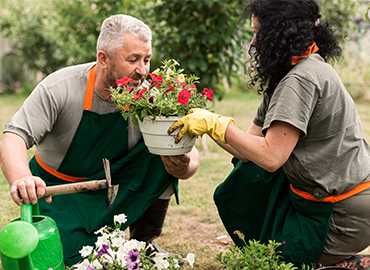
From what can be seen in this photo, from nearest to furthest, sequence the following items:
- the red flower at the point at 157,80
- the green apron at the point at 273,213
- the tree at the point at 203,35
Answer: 1. the red flower at the point at 157,80
2. the green apron at the point at 273,213
3. the tree at the point at 203,35

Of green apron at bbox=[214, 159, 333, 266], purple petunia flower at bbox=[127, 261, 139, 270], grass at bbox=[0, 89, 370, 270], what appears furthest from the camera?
grass at bbox=[0, 89, 370, 270]

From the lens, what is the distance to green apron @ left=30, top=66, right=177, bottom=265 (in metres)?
3.23

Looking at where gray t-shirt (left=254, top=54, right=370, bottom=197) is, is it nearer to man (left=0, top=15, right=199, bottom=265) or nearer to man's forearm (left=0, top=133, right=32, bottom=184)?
man (left=0, top=15, right=199, bottom=265)

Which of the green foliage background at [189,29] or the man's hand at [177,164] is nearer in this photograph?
the man's hand at [177,164]

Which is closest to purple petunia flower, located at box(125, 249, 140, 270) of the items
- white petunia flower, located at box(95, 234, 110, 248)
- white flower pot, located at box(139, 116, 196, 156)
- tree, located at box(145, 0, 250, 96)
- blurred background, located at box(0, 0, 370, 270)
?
white petunia flower, located at box(95, 234, 110, 248)

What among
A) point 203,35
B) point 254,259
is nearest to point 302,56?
point 254,259

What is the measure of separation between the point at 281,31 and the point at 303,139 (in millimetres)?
449

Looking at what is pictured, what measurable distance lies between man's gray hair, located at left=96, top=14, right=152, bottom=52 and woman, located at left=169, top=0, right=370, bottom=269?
502mm

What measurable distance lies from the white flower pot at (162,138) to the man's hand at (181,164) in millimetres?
163

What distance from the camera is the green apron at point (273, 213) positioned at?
9.81 ft

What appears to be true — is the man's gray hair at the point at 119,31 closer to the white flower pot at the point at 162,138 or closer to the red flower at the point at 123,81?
the red flower at the point at 123,81

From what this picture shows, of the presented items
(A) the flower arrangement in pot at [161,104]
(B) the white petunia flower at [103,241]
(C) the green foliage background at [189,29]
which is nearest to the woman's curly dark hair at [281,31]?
(A) the flower arrangement in pot at [161,104]

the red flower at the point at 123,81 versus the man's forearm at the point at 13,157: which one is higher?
the red flower at the point at 123,81

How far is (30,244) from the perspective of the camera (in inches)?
87.2
